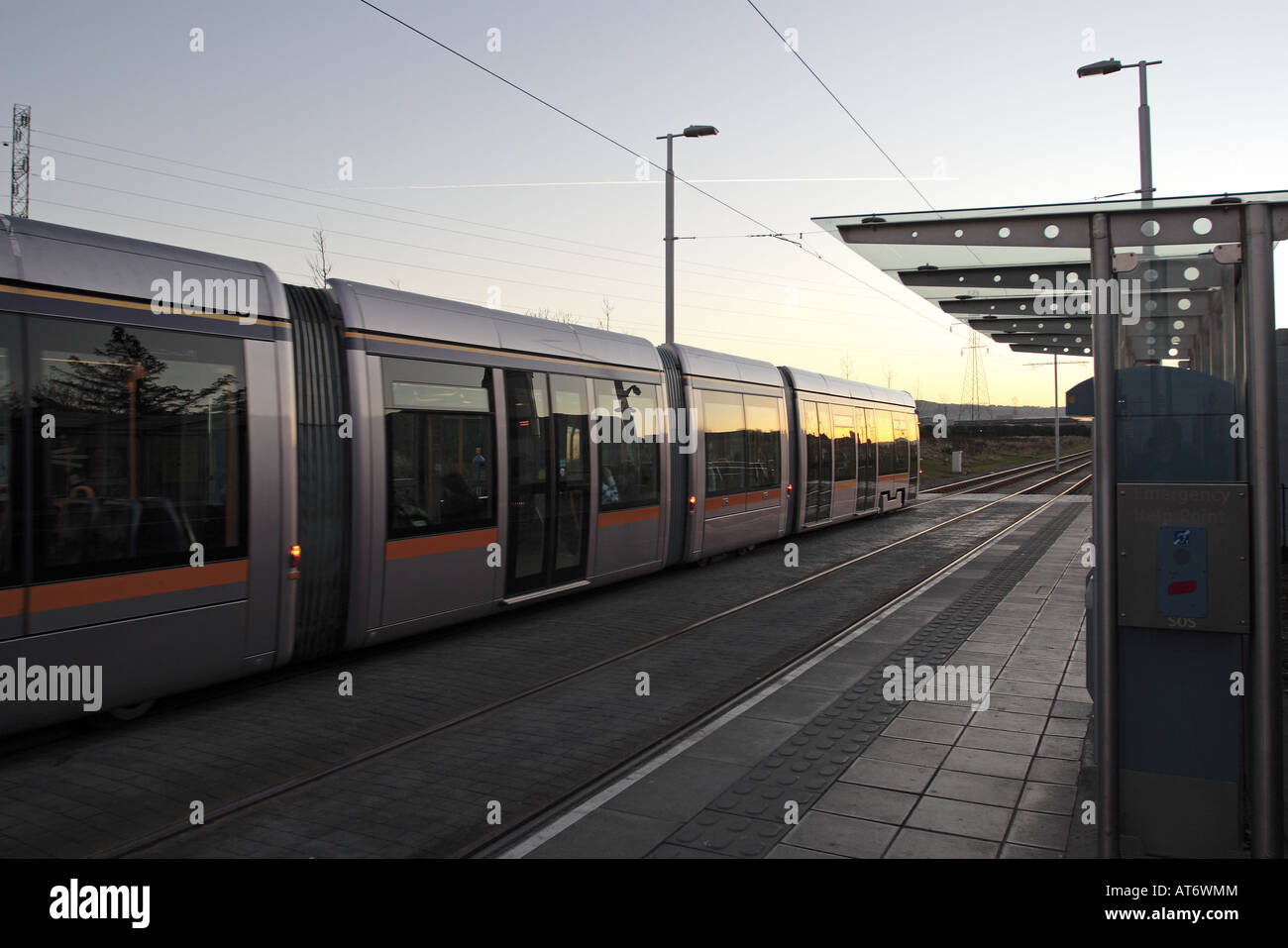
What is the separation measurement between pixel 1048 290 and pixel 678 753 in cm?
389

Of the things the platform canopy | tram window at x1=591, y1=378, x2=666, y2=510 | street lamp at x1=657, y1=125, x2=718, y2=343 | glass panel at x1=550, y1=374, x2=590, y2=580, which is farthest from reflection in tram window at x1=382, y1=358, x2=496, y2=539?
street lamp at x1=657, y1=125, x2=718, y2=343

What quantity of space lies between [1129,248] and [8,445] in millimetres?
6349

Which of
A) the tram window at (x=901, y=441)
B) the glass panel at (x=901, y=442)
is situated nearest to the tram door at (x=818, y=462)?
the glass panel at (x=901, y=442)

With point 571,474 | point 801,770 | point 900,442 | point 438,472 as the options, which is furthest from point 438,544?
point 900,442

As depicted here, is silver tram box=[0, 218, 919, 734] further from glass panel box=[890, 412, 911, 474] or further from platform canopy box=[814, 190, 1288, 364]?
glass panel box=[890, 412, 911, 474]

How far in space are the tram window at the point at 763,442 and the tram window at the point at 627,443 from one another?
345cm

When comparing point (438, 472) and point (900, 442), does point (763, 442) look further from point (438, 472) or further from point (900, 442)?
point (900, 442)

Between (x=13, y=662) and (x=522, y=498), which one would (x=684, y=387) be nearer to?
(x=522, y=498)

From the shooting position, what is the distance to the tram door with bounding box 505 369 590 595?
10.2 meters

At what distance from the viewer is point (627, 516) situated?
12531 mm

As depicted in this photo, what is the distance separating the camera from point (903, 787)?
18.6 feet

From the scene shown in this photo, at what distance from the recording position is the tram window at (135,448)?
6062 mm

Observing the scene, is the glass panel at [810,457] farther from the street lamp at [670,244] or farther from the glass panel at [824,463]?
the street lamp at [670,244]
